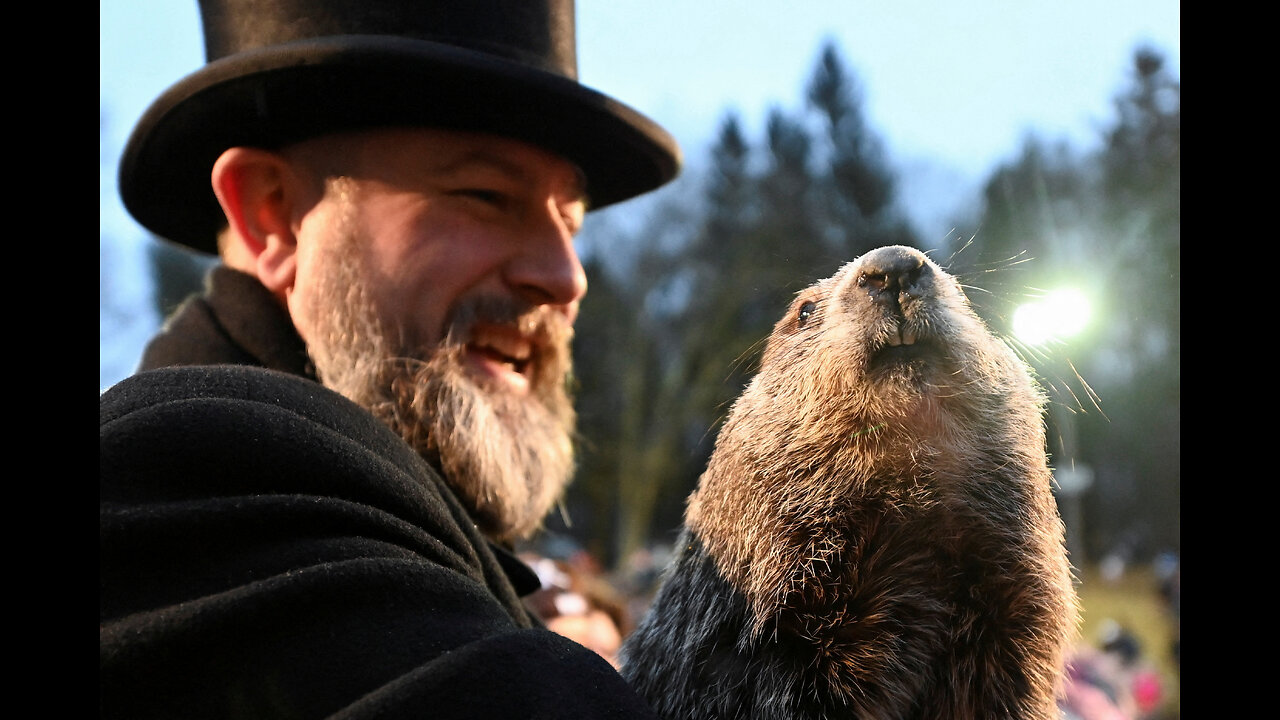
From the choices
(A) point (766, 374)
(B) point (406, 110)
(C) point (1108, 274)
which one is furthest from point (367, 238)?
(C) point (1108, 274)

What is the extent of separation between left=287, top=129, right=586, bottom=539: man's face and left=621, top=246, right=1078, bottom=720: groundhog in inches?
33.8

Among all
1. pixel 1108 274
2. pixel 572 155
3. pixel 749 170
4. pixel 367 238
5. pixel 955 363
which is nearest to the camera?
pixel 955 363

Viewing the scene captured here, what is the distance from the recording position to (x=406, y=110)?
1.81 metres

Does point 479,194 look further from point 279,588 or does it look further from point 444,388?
point 279,588

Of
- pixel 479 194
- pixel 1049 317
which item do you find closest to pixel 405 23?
pixel 479 194

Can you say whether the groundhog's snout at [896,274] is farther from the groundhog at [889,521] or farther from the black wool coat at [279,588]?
the black wool coat at [279,588]

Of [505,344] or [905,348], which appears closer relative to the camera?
[905,348]

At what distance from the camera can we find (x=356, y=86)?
177 centimetres

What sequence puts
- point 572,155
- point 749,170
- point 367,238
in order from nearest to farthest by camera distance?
point 749,170 → point 367,238 → point 572,155

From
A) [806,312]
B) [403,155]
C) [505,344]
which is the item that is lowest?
[505,344]

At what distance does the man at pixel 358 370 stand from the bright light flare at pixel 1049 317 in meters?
0.67

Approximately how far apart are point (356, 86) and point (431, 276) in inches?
17.1

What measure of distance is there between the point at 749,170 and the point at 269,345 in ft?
3.95
